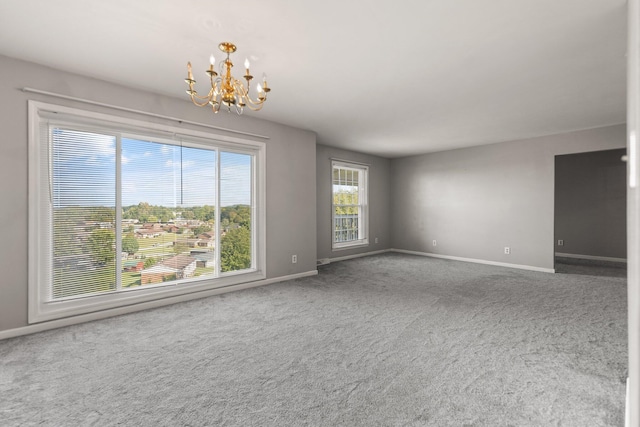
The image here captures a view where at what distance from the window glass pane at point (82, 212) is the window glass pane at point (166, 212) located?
0.53 ft

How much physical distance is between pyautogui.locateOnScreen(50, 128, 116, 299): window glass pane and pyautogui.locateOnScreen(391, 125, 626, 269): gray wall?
6.24m

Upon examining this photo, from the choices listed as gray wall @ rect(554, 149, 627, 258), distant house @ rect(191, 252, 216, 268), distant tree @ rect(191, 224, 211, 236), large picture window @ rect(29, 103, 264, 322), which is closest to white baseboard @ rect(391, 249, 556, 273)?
gray wall @ rect(554, 149, 627, 258)

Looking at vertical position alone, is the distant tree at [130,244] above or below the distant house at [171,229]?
below

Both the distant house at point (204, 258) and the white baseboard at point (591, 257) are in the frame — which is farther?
the white baseboard at point (591, 257)

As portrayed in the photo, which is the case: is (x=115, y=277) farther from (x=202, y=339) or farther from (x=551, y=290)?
(x=551, y=290)

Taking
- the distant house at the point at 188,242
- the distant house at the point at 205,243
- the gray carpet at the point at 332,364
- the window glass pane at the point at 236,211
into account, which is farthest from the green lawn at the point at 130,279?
the window glass pane at the point at 236,211

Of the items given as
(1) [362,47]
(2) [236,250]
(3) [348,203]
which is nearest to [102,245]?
(2) [236,250]

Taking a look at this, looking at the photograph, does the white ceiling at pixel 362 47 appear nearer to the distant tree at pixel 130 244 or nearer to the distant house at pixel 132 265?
the distant tree at pixel 130 244

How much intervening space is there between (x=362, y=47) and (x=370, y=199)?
16.4 feet

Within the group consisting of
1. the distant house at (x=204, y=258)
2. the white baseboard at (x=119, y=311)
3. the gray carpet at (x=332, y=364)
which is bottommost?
the gray carpet at (x=332, y=364)

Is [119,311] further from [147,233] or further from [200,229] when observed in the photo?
[200,229]

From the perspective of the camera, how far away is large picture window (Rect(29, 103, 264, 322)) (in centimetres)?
285

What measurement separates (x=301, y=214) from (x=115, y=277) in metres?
2.70

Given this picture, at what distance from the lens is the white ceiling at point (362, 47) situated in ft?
6.52
